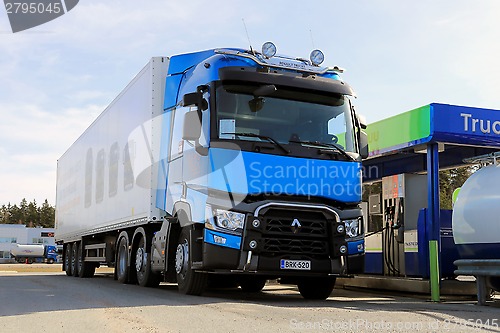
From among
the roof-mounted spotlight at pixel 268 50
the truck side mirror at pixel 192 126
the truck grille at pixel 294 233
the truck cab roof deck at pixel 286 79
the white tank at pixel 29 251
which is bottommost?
the white tank at pixel 29 251

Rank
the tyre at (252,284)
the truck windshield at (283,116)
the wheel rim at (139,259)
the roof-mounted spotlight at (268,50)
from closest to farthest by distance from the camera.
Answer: the truck windshield at (283,116) < the roof-mounted spotlight at (268,50) < the tyre at (252,284) < the wheel rim at (139,259)

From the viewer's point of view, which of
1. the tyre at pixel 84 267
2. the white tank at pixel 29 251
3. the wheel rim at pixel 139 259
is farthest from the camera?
the white tank at pixel 29 251

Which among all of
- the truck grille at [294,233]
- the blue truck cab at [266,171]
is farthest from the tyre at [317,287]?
the truck grille at [294,233]

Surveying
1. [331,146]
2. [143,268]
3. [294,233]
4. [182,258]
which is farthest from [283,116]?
[143,268]

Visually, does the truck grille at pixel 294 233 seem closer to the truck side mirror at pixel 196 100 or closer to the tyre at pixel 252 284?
the truck side mirror at pixel 196 100

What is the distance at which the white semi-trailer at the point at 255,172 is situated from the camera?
8922 millimetres

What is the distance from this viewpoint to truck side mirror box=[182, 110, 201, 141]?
943 centimetres

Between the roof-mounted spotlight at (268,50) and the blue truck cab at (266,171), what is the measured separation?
0.02 m

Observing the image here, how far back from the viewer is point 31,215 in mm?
133625

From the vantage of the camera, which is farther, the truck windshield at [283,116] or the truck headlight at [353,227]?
the truck headlight at [353,227]

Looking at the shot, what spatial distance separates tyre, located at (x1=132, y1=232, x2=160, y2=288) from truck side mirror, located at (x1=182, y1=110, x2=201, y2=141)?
11.3 feet

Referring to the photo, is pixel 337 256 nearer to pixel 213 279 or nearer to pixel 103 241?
pixel 213 279

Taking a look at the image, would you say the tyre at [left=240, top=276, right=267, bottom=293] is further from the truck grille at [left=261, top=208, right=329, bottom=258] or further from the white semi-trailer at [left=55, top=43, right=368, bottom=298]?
the truck grille at [left=261, top=208, right=329, bottom=258]

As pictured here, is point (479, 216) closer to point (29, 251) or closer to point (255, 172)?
point (255, 172)
